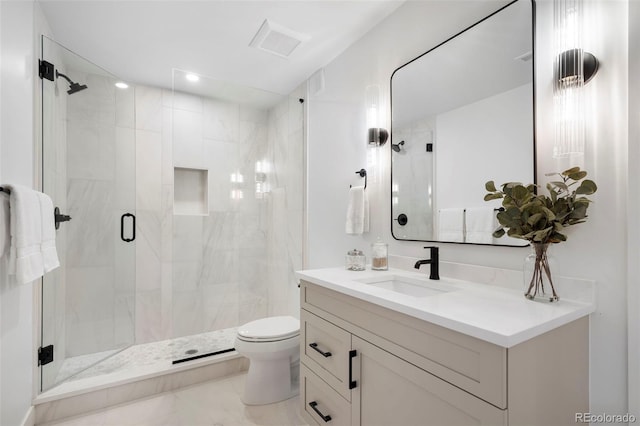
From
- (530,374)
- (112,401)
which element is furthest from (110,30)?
(530,374)

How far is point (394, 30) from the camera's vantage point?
187 cm

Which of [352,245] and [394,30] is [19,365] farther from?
[394,30]

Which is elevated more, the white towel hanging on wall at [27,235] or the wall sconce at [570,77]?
the wall sconce at [570,77]

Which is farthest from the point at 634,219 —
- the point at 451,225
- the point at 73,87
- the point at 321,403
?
the point at 73,87

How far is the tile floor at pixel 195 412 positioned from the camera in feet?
5.93

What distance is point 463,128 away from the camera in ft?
4.91

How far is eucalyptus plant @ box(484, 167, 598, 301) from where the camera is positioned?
1010mm

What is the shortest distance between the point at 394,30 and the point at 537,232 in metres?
1.48

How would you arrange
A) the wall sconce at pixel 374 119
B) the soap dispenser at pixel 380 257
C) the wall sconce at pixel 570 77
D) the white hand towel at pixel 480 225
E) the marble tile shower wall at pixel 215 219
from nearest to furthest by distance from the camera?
the wall sconce at pixel 570 77, the white hand towel at pixel 480 225, the soap dispenser at pixel 380 257, the wall sconce at pixel 374 119, the marble tile shower wall at pixel 215 219

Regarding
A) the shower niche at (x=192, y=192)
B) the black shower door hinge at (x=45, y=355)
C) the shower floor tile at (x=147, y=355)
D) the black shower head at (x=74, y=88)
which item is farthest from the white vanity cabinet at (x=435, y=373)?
the black shower head at (x=74, y=88)

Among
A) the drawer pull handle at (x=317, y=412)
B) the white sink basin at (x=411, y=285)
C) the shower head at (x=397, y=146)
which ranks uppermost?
the shower head at (x=397, y=146)

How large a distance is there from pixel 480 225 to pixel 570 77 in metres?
0.64

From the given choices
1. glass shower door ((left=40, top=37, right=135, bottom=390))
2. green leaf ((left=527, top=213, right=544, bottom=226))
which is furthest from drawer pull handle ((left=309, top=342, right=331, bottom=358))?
glass shower door ((left=40, top=37, right=135, bottom=390))

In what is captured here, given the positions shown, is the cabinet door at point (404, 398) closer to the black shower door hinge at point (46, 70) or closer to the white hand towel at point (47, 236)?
the white hand towel at point (47, 236)
